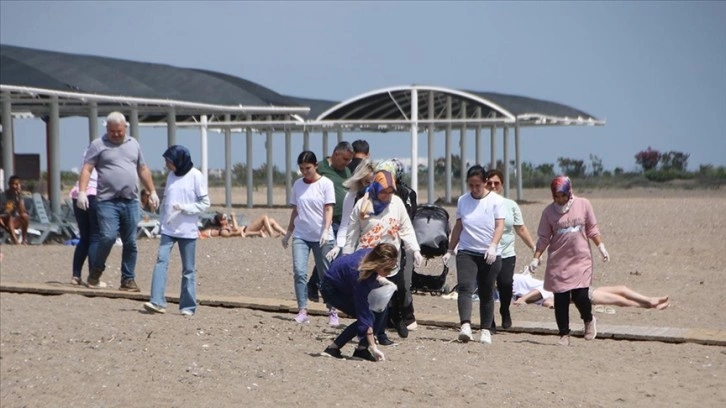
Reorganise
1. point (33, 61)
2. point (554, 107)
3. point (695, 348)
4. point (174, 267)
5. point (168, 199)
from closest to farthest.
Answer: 1. point (695, 348)
2. point (168, 199)
3. point (174, 267)
4. point (33, 61)
5. point (554, 107)

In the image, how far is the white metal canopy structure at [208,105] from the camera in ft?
80.2

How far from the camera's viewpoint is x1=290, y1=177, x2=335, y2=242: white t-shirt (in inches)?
454

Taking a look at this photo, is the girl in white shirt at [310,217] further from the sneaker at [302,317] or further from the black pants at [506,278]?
the black pants at [506,278]

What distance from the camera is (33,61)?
91.3ft

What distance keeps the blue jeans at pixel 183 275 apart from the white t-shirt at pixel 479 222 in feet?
7.87

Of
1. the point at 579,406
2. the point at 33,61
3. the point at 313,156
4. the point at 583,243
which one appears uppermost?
the point at 33,61

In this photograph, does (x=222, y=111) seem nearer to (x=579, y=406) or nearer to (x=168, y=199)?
(x=168, y=199)

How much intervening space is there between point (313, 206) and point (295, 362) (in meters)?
2.48

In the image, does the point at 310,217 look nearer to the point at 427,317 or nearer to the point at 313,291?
the point at 313,291

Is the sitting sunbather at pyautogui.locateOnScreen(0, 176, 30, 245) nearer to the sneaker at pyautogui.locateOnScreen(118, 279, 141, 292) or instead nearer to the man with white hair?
the sneaker at pyautogui.locateOnScreen(118, 279, 141, 292)

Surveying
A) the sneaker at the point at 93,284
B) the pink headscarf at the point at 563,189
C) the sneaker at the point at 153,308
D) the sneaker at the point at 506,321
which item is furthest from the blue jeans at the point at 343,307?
the sneaker at the point at 93,284

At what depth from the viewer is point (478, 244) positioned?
36.0 ft

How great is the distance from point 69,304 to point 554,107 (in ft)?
104

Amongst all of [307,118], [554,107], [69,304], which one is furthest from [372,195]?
[554,107]
